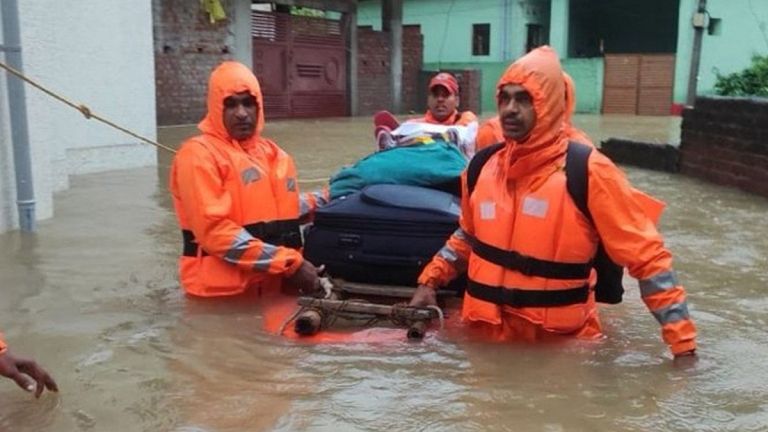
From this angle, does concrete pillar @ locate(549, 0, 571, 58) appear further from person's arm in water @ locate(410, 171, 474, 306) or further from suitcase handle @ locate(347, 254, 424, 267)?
person's arm in water @ locate(410, 171, 474, 306)

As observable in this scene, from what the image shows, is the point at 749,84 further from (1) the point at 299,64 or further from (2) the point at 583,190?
(2) the point at 583,190

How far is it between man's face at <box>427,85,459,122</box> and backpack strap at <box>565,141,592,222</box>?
3158 mm

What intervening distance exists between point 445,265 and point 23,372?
5.85ft

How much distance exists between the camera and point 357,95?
73.0 ft

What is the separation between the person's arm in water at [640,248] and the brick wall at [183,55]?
46.5 feet

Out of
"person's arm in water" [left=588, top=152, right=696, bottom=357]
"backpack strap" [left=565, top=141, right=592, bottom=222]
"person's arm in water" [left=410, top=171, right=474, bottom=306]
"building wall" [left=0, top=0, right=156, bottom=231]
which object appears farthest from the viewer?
"building wall" [left=0, top=0, right=156, bottom=231]

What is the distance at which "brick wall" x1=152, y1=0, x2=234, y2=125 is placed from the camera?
54.0ft

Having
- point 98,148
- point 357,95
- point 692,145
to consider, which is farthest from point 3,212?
point 357,95

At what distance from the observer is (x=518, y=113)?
3275mm

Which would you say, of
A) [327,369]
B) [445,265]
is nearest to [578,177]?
[445,265]

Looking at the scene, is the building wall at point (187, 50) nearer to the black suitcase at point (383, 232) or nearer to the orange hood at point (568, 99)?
the black suitcase at point (383, 232)

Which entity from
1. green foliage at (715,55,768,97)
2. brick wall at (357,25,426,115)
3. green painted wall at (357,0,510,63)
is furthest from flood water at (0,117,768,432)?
green painted wall at (357,0,510,63)

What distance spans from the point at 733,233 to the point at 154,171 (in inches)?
238

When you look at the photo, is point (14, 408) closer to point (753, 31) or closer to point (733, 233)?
point (733, 233)
